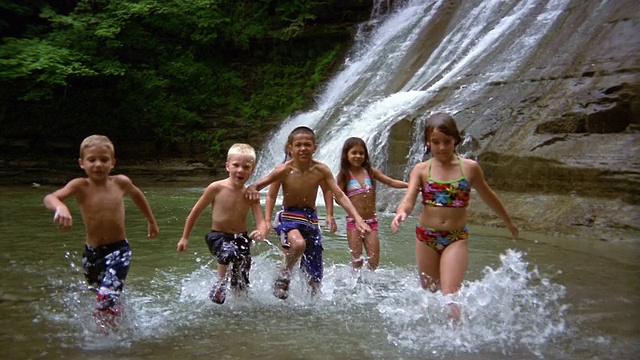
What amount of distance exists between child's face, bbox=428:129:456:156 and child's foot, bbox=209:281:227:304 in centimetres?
165

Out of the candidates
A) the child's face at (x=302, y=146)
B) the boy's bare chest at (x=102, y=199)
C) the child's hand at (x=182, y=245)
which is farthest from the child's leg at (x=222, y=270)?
the child's face at (x=302, y=146)

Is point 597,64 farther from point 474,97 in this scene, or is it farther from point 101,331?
point 101,331

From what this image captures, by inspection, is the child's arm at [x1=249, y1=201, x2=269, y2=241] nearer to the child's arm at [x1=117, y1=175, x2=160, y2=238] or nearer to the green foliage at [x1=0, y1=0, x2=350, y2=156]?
the child's arm at [x1=117, y1=175, x2=160, y2=238]

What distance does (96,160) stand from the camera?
343 cm

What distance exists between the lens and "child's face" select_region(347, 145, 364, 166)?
515 cm

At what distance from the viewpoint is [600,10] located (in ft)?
40.8

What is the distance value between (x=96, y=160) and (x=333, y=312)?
1.72m

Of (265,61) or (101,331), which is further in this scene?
(265,61)

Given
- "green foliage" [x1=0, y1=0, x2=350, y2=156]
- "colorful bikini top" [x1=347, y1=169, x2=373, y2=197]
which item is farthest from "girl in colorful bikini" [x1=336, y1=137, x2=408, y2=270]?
"green foliage" [x1=0, y1=0, x2=350, y2=156]

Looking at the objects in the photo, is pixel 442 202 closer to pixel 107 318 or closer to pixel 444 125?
pixel 444 125

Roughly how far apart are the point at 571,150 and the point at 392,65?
8.34m

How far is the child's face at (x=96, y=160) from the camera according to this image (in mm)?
3416

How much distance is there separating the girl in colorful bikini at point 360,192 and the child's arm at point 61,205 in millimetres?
2326

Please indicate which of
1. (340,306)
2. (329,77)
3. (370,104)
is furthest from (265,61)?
(340,306)
